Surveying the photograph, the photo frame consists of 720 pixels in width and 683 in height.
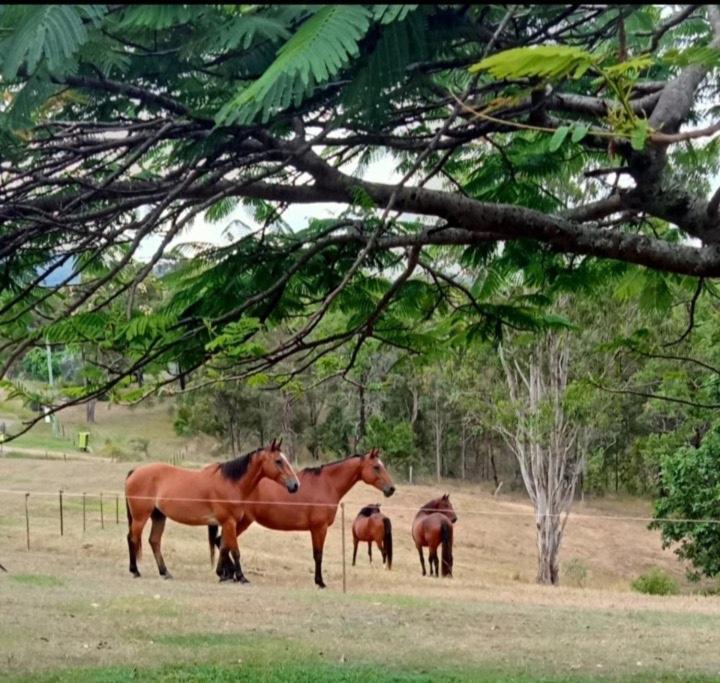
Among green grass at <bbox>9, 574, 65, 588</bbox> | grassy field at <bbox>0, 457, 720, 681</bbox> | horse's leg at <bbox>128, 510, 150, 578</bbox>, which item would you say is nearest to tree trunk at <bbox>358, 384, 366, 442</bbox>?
grassy field at <bbox>0, 457, 720, 681</bbox>

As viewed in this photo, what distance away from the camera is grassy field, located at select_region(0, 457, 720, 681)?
279 inches

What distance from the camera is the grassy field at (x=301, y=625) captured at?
23.3ft

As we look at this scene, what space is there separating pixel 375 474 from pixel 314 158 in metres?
9.60

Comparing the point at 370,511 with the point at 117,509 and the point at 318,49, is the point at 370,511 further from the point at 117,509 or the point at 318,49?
the point at 318,49

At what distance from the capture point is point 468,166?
515 cm

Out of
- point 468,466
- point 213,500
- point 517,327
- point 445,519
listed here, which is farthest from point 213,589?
point 468,466

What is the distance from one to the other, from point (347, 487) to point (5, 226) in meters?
9.87

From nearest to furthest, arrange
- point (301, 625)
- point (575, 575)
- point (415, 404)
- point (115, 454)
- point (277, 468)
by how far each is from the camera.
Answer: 1. point (301, 625)
2. point (277, 468)
3. point (575, 575)
4. point (115, 454)
5. point (415, 404)

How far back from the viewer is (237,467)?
1285 cm

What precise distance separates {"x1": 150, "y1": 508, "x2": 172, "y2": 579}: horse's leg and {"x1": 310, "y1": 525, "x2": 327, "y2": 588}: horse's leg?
6.65 ft

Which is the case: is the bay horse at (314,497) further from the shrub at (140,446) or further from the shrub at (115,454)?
the shrub at (140,446)

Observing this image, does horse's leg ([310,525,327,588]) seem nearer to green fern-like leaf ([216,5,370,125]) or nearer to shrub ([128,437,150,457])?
green fern-like leaf ([216,5,370,125])

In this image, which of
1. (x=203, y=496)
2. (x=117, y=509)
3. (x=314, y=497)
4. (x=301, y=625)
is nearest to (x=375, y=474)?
(x=314, y=497)

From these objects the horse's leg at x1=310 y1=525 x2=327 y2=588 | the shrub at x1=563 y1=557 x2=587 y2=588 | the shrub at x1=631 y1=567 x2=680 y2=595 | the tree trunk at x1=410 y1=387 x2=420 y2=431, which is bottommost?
the shrub at x1=563 y1=557 x2=587 y2=588
